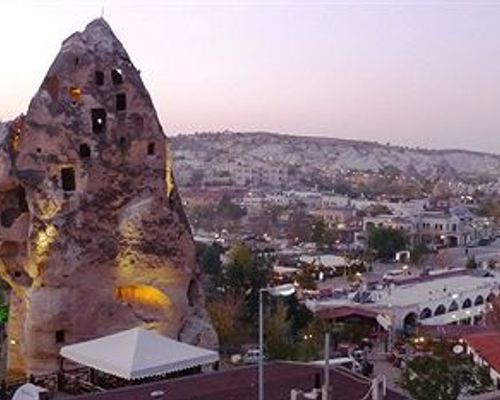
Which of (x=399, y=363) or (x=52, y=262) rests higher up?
(x=52, y=262)

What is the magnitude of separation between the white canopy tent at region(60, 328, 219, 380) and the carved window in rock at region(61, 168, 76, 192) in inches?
200

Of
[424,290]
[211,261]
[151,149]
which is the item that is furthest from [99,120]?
[211,261]

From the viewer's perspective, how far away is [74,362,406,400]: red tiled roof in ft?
52.5

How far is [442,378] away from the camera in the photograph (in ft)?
56.0

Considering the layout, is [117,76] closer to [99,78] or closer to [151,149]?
[99,78]

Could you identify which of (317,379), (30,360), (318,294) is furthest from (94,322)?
(318,294)

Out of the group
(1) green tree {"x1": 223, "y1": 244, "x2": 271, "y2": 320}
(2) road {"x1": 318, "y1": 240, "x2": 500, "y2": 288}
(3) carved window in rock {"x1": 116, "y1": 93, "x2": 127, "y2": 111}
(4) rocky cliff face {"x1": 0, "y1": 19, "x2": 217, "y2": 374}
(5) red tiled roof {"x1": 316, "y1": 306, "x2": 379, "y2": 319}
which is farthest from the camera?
(2) road {"x1": 318, "y1": 240, "x2": 500, "y2": 288}

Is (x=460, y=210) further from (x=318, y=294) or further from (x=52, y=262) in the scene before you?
(x=52, y=262)

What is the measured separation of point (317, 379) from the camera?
16.1 m

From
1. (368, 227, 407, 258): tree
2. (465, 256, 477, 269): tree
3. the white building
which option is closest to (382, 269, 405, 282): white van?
the white building

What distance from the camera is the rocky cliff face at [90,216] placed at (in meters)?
22.8

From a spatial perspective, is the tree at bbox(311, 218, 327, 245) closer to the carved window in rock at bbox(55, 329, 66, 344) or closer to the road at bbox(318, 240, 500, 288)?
the road at bbox(318, 240, 500, 288)

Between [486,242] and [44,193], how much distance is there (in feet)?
244

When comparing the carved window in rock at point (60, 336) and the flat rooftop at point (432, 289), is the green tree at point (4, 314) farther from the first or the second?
the flat rooftop at point (432, 289)
